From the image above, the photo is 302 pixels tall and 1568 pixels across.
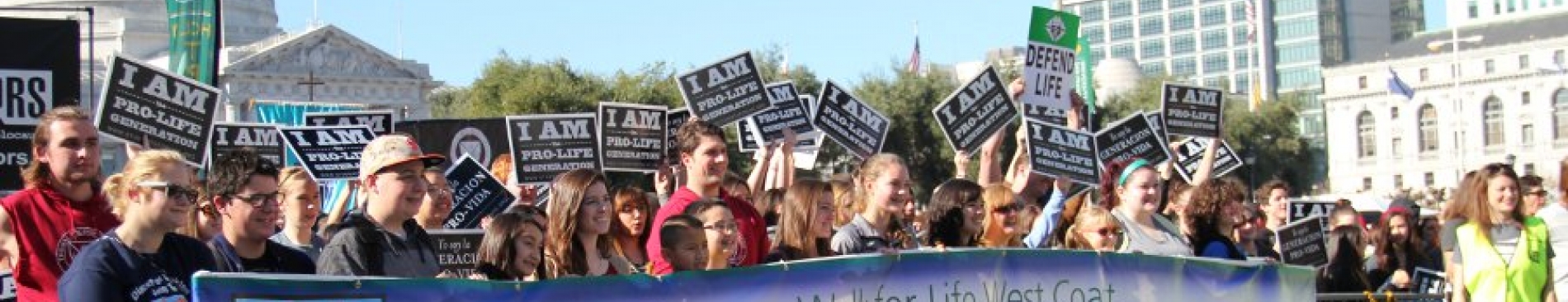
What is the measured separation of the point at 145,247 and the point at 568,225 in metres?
2.54

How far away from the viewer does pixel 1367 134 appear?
150500mm

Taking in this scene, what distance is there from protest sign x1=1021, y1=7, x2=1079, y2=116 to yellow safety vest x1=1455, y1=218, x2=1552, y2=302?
14.1ft

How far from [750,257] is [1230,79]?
17957 cm

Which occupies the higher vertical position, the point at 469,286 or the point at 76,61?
the point at 76,61

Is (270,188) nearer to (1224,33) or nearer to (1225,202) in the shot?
(1225,202)

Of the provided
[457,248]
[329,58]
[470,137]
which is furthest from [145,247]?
[329,58]

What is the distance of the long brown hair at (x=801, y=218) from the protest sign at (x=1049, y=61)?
19.7ft

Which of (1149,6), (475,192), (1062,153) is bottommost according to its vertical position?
(475,192)

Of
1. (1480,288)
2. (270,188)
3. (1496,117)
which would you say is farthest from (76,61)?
(1496,117)

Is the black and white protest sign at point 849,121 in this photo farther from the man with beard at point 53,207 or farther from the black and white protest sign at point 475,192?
the man with beard at point 53,207

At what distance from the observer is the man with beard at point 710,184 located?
9500 mm

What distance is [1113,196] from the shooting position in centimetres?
1268

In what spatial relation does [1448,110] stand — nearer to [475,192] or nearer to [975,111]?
[975,111]

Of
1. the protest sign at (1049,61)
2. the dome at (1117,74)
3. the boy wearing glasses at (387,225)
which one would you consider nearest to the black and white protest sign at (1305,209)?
the protest sign at (1049,61)
